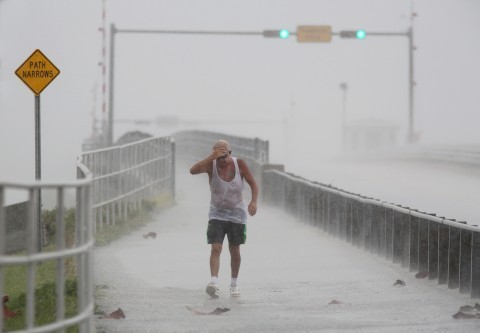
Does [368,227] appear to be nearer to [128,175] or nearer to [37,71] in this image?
[37,71]

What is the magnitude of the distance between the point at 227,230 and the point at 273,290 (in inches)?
38.0

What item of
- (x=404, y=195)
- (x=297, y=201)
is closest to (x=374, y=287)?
(x=297, y=201)

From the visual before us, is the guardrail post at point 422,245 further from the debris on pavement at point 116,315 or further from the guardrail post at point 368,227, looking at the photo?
the debris on pavement at point 116,315

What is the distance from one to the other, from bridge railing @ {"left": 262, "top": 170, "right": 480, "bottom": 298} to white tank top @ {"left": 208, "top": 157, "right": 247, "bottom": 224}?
2209 mm

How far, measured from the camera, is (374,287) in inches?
496

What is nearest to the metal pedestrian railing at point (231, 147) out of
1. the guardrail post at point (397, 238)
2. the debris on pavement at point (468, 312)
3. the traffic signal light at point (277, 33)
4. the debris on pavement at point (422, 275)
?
the traffic signal light at point (277, 33)

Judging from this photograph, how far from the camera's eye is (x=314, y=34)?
1652 inches

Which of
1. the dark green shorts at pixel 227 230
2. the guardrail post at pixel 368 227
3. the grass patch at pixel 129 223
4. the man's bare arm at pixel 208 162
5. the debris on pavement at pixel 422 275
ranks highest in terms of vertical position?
the man's bare arm at pixel 208 162

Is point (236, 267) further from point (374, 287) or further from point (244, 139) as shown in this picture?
point (244, 139)

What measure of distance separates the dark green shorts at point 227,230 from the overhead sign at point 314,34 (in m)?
29.9

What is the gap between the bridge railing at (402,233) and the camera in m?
12.0

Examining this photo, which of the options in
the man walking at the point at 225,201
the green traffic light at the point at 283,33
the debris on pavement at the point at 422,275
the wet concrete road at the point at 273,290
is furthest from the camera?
the green traffic light at the point at 283,33

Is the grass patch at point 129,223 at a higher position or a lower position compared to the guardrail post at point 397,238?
lower

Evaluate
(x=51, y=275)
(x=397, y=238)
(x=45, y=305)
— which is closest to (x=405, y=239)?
(x=397, y=238)
